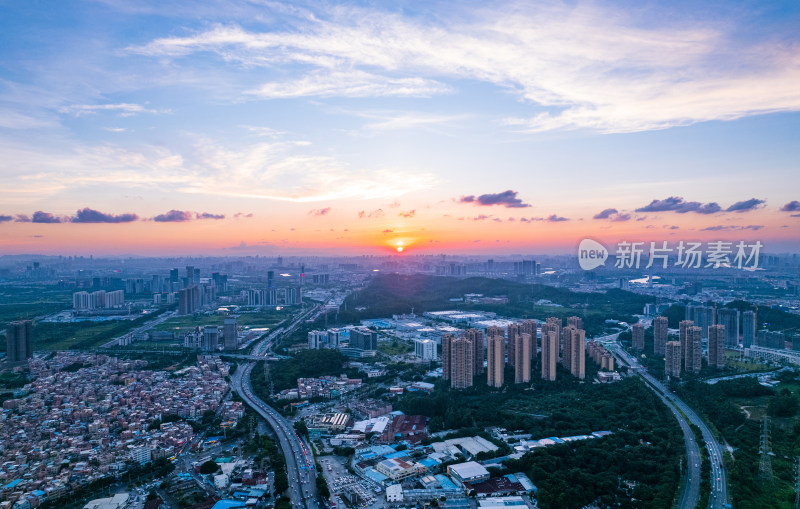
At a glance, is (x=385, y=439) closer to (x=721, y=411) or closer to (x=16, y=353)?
(x=721, y=411)

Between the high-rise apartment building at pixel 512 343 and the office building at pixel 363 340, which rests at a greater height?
the high-rise apartment building at pixel 512 343

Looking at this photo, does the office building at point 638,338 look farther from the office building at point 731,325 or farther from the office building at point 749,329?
the office building at point 749,329

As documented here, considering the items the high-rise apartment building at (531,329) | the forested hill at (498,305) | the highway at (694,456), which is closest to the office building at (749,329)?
the forested hill at (498,305)

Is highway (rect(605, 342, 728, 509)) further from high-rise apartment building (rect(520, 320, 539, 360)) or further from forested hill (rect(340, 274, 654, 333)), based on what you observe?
forested hill (rect(340, 274, 654, 333))

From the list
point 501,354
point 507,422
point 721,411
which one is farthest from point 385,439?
point 721,411

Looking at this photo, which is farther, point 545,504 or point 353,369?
point 353,369

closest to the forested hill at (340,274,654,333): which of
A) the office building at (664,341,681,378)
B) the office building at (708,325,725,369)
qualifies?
the office building at (708,325,725,369)
